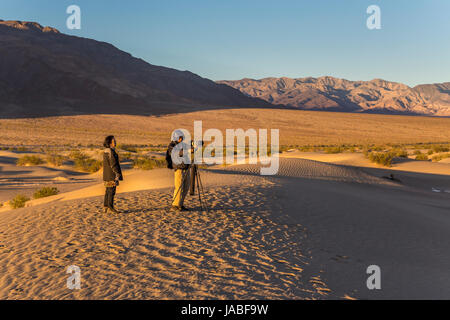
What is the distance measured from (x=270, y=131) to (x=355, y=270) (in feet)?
183

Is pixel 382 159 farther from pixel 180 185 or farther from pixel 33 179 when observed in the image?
pixel 33 179

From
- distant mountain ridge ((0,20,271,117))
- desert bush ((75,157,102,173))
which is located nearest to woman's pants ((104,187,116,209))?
desert bush ((75,157,102,173))

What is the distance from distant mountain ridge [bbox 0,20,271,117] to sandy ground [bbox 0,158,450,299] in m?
68.1

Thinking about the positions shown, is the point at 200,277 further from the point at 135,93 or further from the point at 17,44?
the point at 17,44

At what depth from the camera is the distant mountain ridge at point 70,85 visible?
81375mm

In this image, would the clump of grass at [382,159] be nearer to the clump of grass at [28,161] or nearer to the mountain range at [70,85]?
the clump of grass at [28,161]

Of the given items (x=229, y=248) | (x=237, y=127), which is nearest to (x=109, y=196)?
(x=229, y=248)

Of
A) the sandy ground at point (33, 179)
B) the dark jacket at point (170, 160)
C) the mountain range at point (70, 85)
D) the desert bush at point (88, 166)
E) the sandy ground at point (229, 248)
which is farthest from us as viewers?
the mountain range at point (70, 85)

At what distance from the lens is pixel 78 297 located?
4.37 meters

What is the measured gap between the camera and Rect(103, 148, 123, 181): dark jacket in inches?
315

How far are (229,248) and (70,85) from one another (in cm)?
9793

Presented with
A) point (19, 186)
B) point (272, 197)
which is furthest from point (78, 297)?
point (19, 186)

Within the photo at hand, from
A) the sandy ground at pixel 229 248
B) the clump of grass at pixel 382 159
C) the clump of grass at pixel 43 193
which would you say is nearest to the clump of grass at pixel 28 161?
the clump of grass at pixel 43 193

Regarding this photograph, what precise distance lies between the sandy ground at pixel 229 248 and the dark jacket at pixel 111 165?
89 centimetres
